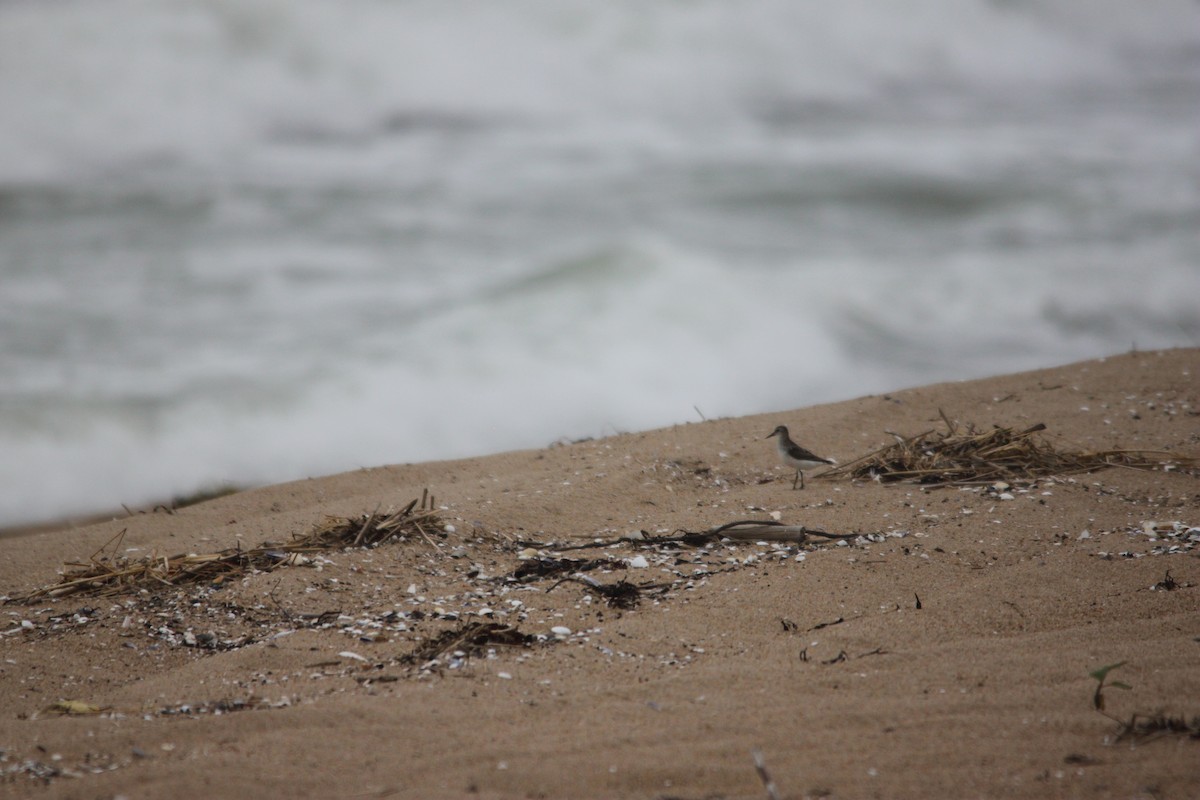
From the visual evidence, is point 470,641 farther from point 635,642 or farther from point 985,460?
A: point 985,460

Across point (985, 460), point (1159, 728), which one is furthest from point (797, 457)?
point (1159, 728)

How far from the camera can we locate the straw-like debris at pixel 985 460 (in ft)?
13.9

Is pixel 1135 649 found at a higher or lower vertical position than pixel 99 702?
lower

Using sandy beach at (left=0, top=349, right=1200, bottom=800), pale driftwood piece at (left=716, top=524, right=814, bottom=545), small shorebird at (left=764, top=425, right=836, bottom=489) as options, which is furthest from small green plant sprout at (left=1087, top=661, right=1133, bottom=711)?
small shorebird at (left=764, top=425, right=836, bottom=489)

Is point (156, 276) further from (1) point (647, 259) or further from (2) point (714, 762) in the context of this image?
(2) point (714, 762)

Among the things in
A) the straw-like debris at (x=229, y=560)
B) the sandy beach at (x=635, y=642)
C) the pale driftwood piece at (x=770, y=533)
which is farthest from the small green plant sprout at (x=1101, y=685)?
the straw-like debris at (x=229, y=560)

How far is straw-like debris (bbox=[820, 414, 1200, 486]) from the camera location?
424cm

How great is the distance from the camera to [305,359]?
27.4ft

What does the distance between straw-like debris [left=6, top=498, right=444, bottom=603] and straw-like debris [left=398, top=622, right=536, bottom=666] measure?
0.77 m

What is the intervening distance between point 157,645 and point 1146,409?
4.65 metres

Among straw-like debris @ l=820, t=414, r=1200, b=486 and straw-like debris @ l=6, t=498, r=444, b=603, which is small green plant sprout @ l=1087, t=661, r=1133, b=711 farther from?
straw-like debris @ l=6, t=498, r=444, b=603

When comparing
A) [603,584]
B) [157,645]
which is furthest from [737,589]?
[157,645]

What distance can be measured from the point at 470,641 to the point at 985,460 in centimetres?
249

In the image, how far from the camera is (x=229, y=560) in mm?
3467
